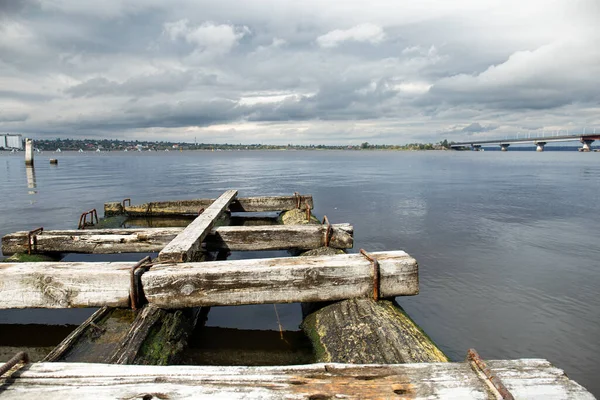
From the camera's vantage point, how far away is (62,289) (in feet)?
14.4

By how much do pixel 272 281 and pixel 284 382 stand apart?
6.69 ft

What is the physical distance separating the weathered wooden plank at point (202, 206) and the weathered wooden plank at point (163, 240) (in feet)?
19.0

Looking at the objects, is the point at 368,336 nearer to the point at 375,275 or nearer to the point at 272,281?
the point at 375,275

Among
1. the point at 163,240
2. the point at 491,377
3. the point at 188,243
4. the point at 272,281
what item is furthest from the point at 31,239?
the point at 491,377

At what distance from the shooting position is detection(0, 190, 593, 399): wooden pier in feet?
7.80

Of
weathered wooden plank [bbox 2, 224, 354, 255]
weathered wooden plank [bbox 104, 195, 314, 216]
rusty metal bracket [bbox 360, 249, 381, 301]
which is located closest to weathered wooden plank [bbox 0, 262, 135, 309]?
weathered wooden plank [bbox 2, 224, 354, 255]

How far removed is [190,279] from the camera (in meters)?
4.32

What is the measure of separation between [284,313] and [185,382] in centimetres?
458

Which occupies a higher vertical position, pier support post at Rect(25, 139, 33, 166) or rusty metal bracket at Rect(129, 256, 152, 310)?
pier support post at Rect(25, 139, 33, 166)

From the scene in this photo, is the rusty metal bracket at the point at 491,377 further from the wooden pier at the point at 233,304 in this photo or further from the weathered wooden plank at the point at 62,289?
the weathered wooden plank at the point at 62,289

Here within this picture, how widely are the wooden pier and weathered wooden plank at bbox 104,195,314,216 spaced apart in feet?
23.3

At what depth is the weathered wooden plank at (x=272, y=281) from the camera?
14.2 feet

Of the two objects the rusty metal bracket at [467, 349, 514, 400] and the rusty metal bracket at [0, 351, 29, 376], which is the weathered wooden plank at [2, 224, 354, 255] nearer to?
the rusty metal bracket at [467, 349, 514, 400]

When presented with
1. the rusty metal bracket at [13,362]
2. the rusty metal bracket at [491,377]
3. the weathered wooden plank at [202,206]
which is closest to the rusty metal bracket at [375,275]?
the rusty metal bracket at [491,377]
